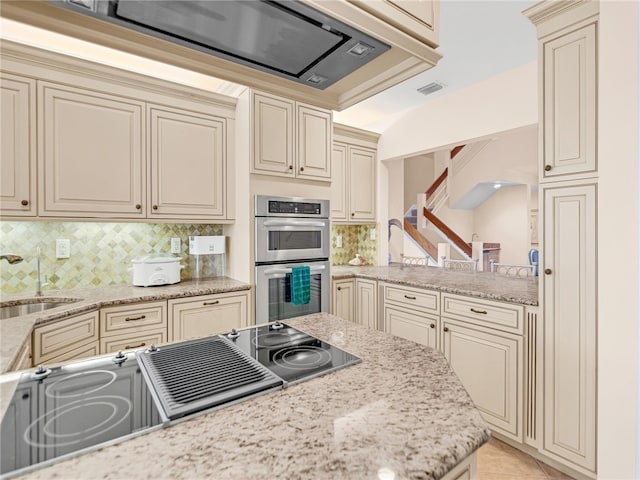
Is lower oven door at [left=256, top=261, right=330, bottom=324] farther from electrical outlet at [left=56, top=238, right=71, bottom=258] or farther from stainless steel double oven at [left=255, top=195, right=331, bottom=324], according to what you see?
electrical outlet at [left=56, top=238, right=71, bottom=258]

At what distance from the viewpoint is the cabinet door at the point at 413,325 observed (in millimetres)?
2469

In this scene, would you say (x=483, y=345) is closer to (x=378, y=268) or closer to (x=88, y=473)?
(x=378, y=268)

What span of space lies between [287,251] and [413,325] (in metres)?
1.20

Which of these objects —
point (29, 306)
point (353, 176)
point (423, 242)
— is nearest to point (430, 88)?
point (353, 176)

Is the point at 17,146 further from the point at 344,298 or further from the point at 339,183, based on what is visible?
the point at 344,298

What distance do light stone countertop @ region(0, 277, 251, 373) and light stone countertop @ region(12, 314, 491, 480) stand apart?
Answer: 82 centimetres

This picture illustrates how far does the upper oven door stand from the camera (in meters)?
2.59

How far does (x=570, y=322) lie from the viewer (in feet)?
5.77

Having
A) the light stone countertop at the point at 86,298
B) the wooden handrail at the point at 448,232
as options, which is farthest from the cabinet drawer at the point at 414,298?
the wooden handrail at the point at 448,232

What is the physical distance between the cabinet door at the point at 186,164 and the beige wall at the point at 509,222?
6.37 metres

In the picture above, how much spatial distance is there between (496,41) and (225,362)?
2.62 meters

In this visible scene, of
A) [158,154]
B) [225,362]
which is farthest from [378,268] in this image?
[225,362]

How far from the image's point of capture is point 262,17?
69cm

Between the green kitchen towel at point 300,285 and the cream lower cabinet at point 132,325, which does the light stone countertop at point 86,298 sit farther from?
the green kitchen towel at point 300,285
